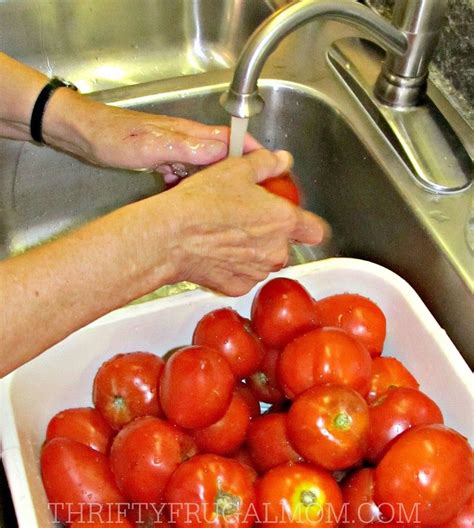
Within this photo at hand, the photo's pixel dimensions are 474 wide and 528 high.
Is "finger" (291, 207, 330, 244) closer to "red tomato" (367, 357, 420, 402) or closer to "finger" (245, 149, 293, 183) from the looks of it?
"finger" (245, 149, 293, 183)

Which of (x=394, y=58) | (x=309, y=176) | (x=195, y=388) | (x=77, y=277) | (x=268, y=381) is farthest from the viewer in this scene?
(x=309, y=176)

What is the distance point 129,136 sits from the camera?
2.42 ft

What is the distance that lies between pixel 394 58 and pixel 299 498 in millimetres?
529

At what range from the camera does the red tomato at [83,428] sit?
2.23ft

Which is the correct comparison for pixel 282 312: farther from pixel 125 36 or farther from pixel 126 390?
pixel 125 36

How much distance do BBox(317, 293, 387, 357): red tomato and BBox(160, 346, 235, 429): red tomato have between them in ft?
0.47

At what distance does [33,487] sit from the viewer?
609mm

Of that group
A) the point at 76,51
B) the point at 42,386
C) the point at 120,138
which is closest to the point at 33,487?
the point at 42,386

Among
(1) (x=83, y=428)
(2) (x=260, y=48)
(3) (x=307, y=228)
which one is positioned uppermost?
(2) (x=260, y=48)

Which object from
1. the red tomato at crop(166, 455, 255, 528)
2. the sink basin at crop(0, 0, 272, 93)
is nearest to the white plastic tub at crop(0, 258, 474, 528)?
the red tomato at crop(166, 455, 255, 528)

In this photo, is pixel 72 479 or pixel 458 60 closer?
pixel 72 479

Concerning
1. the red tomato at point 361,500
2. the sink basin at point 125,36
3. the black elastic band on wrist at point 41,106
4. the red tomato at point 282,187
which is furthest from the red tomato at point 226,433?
the sink basin at point 125,36

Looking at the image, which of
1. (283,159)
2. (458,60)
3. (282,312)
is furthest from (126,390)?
(458,60)

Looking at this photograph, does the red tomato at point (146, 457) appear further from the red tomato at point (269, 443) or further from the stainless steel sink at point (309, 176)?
the stainless steel sink at point (309, 176)
